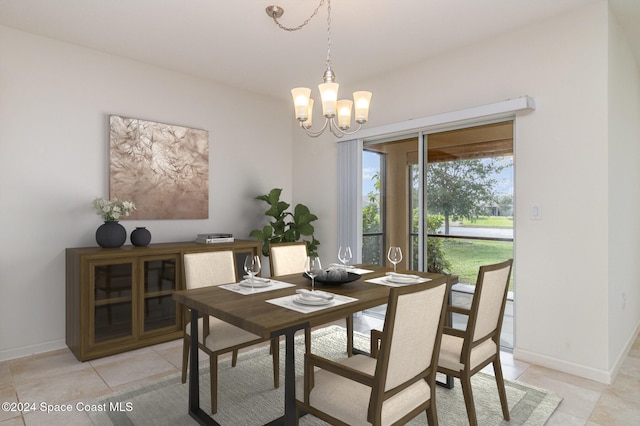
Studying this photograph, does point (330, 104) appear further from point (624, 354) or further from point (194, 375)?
point (624, 354)

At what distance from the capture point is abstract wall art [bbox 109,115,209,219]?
3701mm

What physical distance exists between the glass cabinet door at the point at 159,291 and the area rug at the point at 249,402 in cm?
85

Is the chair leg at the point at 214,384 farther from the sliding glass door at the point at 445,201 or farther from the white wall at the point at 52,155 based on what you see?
the sliding glass door at the point at 445,201

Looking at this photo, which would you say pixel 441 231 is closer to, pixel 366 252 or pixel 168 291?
pixel 366 252

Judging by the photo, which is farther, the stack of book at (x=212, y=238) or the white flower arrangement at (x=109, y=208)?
the stack of book at (x=212, y=238)

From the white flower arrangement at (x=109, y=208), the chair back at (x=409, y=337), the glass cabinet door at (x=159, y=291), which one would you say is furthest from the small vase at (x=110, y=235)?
the chair back at (x=409, y=337)

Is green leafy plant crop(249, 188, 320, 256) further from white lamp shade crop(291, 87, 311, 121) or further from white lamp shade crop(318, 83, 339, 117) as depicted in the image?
white lamp shade crop(318, 83, 339, 117)

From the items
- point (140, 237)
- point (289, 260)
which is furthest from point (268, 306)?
point (140, 237)

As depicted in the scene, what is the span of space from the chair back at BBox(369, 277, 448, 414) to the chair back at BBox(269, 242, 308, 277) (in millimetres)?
1666

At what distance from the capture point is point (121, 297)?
3314 mm

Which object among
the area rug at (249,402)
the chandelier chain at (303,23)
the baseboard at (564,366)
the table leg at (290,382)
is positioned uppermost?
the chandelier chain at (303,23)

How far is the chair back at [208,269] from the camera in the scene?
2738mm

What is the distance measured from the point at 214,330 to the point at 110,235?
1.56 m

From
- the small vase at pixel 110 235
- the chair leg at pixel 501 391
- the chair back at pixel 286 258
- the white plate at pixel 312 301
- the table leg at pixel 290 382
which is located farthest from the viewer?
the small vase at pixel 110 235
